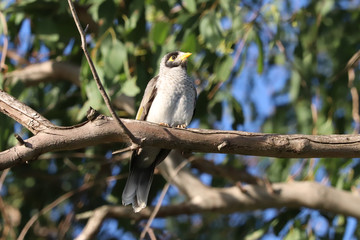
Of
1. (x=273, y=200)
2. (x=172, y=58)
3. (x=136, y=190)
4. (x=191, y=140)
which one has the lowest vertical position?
(x=273, y=200)

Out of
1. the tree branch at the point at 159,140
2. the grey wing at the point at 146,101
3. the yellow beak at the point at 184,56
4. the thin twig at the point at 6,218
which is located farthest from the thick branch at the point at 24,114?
the thin twig at the point at 6,218

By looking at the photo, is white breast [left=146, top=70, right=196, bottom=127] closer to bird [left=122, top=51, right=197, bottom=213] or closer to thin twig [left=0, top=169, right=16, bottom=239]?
bird [left=122, top=51, right=197, bottom=213]

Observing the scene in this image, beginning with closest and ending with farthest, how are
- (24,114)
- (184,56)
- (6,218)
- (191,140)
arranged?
(24,114), (191,140), (184,56), (6,218)

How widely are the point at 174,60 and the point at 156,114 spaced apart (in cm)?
75

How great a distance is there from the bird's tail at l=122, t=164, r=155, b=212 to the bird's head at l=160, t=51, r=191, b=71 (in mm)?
1015

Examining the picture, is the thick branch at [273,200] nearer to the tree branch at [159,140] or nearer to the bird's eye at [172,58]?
the bird's eye at [172,58]

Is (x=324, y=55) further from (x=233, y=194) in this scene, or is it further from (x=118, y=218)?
(x=118, y=218)

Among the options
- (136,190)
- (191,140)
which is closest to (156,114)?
(136,190)

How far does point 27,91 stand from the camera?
5551mm

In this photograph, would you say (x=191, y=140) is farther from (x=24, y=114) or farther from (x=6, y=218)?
(x=6, y=218)

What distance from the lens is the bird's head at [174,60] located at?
476 cm

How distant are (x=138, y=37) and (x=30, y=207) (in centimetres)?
216

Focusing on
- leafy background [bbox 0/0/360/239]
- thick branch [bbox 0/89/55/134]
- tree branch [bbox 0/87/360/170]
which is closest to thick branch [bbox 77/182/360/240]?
leafy background [bbox 0/0/360/239]

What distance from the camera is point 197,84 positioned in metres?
5.30
